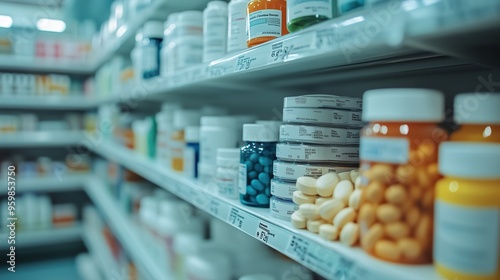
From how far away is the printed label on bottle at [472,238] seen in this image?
42 cm

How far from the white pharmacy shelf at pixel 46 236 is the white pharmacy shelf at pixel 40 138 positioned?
0.74 meters

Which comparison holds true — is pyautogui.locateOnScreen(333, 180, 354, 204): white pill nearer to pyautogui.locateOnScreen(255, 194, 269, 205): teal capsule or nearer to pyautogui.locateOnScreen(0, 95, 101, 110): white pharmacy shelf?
pyautogui.locateOnScreen(255, 194, 269, 205): teal capsule

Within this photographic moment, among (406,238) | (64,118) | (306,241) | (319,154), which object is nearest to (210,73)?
(319,154)

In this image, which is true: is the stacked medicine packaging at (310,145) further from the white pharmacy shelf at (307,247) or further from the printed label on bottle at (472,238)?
the printed label on bottle at (472,238)

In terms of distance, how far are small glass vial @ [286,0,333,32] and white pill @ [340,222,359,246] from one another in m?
0.33

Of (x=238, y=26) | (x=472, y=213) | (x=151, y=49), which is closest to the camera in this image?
(x=472, y=213)

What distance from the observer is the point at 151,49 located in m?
1.58

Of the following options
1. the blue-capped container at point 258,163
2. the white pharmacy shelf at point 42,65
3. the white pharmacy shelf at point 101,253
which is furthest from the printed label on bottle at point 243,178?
the white pharmacy shelf at point 42,65

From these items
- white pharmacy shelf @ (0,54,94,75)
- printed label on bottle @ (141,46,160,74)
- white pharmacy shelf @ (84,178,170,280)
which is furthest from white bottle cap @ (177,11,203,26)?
white pharmacy shelf @ (0,54,94,75)

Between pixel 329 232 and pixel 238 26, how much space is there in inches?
21.2

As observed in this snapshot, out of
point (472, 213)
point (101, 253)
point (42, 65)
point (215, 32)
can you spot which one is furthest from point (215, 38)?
point (42, 65)

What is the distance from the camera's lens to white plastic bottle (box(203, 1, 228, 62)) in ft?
3.48

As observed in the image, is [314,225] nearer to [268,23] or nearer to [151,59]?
[268,23]

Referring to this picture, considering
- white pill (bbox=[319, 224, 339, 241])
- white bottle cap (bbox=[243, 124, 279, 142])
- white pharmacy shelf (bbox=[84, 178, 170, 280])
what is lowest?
white pharmacy shelf (bbox=[84, 178, 170, 280])
